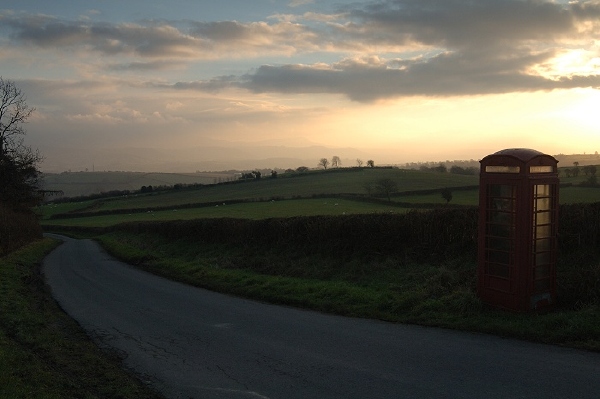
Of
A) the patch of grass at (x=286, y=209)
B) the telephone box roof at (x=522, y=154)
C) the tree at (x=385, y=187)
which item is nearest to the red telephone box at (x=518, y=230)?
the telephone box roof at (x=522, y=154)

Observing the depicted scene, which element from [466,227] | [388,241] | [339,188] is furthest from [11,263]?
[339,188]

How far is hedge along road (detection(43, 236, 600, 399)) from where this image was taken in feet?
21.9

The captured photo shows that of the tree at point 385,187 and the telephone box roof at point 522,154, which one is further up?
the telephone box roof at point 522,154

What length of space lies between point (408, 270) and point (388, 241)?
2230mm

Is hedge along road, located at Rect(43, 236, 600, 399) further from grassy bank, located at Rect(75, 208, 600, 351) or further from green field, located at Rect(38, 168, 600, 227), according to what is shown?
green field, located at Rect(38, 168, 600, 227)

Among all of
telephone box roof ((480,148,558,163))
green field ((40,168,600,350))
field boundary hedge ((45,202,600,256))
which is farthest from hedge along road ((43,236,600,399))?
field boundary hedge ((45,202,600,256))

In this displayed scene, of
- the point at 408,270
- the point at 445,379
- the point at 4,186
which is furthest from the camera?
the point at 4,186

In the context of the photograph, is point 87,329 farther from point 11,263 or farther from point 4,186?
point 4,186

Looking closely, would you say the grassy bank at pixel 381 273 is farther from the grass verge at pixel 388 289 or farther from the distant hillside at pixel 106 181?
the distant hillside at pixel 106 181

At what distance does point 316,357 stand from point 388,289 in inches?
180

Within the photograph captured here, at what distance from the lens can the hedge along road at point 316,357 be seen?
21.9 feet

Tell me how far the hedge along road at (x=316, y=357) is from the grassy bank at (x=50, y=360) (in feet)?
1.18

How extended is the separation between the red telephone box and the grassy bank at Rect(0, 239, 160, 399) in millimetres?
6570

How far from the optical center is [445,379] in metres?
6.91
